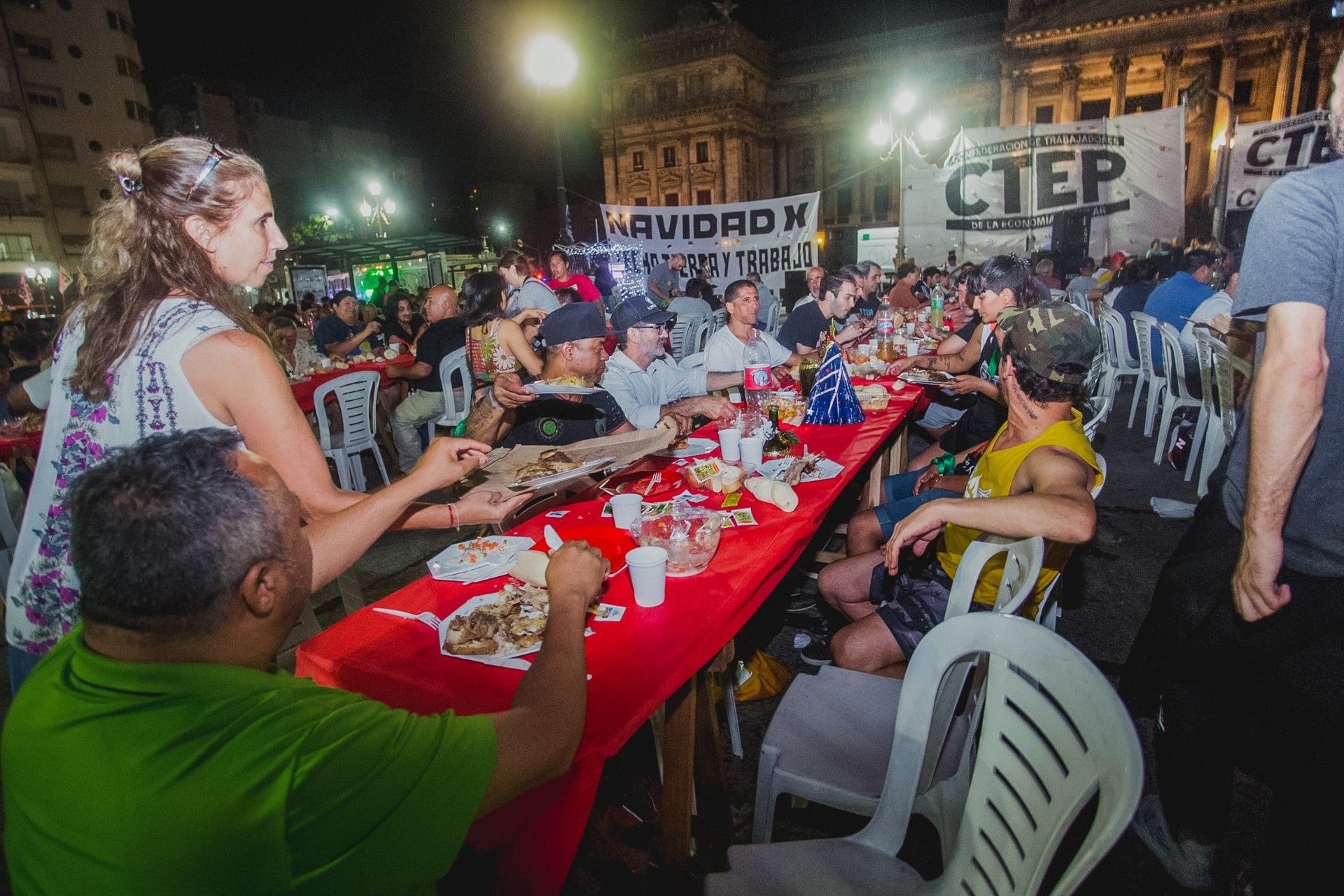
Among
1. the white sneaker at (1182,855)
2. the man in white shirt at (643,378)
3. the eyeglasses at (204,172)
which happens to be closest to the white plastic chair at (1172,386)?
the man in white shirt at (643,378)

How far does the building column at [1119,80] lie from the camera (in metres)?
34.2

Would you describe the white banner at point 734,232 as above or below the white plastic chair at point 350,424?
above

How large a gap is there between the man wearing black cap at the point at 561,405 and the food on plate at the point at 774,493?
116cm

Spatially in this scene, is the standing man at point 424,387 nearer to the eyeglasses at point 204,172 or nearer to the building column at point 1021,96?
the eyeglasses at point 204,172

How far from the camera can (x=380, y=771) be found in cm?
90

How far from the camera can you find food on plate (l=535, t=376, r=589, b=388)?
3.39 metres

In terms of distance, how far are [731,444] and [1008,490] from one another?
1245 millimetres

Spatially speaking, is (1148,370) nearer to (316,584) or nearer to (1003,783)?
(1003,783)

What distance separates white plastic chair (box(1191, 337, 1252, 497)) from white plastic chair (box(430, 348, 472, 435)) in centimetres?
634

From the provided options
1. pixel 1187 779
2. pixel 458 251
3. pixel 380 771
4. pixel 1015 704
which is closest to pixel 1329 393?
pixel 1015 704

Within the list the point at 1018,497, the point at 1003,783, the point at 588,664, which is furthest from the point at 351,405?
the point at 1003,783

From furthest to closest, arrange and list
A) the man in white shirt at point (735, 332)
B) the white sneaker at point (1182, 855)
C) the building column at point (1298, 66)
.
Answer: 1. the building column at point (1298, 66)
2. the man in white shirt at point (735, 332)
3. the white sneaker at point (1182, 855)

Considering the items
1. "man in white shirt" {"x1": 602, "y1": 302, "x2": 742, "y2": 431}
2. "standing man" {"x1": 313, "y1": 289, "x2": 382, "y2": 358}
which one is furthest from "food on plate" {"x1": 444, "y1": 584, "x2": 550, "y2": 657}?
"standing man" {"x1": 313, "y1": 289, "x2": 382, "y2": 358}

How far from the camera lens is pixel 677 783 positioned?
1907 millimetres
